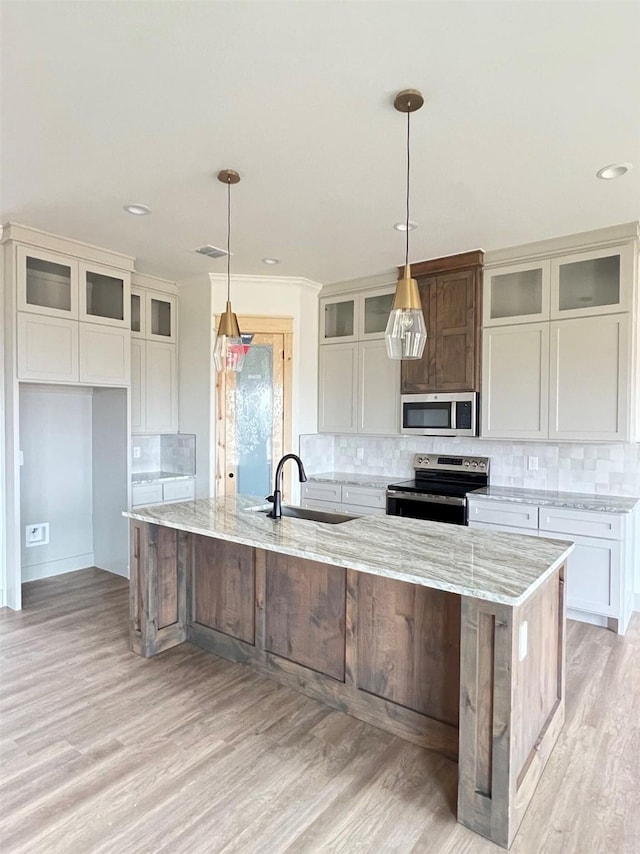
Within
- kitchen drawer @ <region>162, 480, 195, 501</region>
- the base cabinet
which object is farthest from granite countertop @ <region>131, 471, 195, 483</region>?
the base cabinet

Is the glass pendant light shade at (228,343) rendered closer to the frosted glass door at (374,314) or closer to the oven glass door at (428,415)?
the oven glass door at (428,415)

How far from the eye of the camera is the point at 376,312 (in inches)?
192

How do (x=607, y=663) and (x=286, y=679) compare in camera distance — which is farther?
(x=607, y=663)

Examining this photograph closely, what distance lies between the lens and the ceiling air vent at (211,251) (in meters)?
3.99

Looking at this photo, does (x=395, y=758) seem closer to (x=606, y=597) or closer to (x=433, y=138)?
(x=606, y=597)

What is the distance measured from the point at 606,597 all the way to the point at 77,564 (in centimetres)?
448

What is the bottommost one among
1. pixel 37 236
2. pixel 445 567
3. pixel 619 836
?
pixel 619 836

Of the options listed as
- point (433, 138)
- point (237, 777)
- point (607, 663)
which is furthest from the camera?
point (607, 663)

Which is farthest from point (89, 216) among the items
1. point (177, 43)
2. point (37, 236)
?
point (177, 43)

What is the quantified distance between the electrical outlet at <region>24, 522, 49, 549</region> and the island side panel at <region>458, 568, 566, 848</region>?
13.1 feet

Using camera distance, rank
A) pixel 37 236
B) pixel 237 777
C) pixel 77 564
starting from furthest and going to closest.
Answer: pixel 77 564, pixel 37 236, pixel 237 777

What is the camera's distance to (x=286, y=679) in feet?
8.87

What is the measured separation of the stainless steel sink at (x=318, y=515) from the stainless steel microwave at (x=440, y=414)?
1.72m

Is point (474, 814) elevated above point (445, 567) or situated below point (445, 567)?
below
